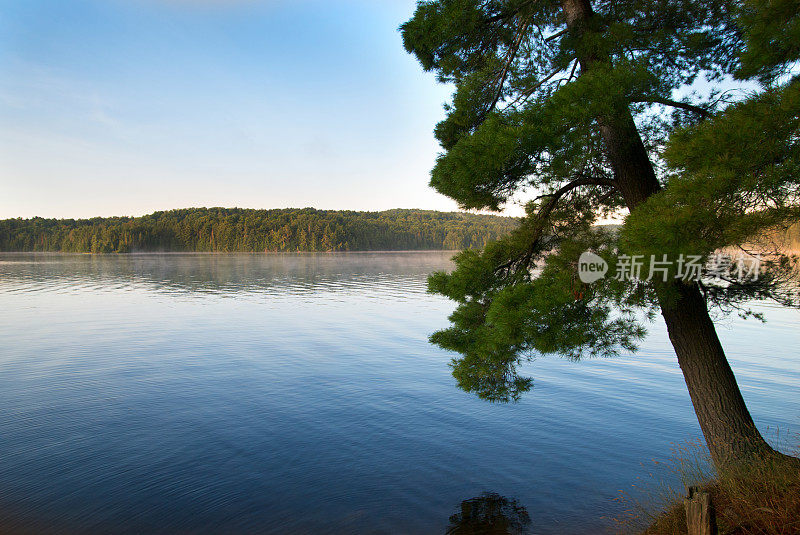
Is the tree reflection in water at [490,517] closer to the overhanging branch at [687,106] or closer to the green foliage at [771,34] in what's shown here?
the overhanging branch at [687,106]

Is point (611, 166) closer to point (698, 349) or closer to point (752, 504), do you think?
point (698, 349)

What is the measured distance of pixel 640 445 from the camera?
8.31m

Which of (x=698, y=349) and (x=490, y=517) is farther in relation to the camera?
(x=490, y=517)

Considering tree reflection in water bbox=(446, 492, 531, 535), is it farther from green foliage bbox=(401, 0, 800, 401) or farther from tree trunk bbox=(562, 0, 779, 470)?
tree trunk bbox=(562, 0, 779, 470)

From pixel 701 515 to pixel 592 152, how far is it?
339 cm

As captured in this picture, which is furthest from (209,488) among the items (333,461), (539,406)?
(539,406)

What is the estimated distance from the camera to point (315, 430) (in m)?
8.84

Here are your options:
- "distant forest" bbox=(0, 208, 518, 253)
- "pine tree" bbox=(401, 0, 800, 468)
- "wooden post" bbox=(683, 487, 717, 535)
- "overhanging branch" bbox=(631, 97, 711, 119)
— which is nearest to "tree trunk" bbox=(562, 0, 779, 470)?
"pine tree" bbox=(401, 0, 800, 468)

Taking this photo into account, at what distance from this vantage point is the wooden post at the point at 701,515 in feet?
11.4

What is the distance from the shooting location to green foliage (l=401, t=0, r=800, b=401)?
3.58 m

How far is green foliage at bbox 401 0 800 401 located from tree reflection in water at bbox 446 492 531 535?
1562 millimetres

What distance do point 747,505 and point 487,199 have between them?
11.6 ft

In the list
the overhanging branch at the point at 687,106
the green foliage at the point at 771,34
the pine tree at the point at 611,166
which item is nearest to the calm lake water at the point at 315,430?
the pine tree at the point at 611,166

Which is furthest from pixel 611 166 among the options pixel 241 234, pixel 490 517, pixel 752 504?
pixel 241 234
